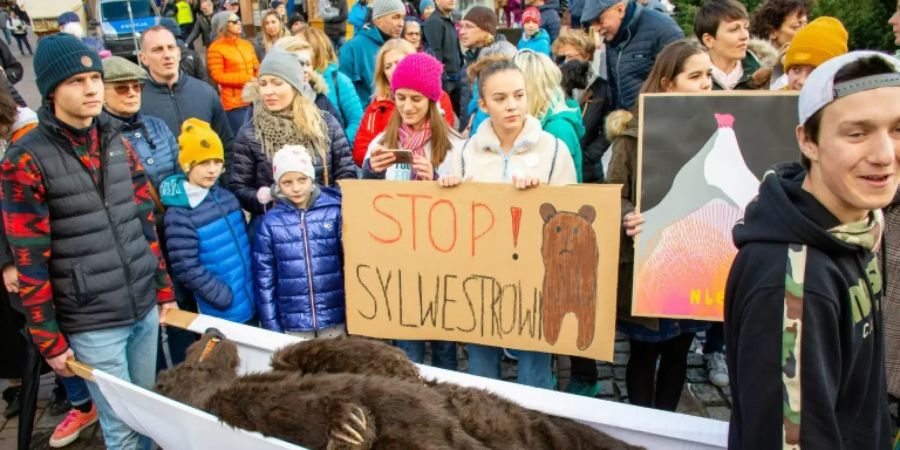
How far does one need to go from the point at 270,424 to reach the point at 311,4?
15843mm

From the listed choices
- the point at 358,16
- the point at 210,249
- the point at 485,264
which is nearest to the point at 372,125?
the point at 210,249

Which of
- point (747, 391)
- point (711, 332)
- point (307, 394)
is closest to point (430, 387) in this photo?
point (307, 394)

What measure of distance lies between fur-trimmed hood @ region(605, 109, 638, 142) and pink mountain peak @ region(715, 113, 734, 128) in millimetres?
367

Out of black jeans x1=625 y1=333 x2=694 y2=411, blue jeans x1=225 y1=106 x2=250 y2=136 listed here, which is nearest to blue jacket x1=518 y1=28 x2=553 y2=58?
Answer: blue jeans x1=225 y1=106 x2=250 y2=136

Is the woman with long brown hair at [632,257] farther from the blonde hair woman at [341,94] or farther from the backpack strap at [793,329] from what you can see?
the blonde hair woman at [341,94]

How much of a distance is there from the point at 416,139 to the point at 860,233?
268 centimetres

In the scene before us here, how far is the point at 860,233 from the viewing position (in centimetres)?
159

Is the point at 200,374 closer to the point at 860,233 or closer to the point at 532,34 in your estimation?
the point at 860,233

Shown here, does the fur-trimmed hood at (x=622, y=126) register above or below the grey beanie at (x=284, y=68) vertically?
below

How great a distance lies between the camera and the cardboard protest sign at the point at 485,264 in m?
3.30

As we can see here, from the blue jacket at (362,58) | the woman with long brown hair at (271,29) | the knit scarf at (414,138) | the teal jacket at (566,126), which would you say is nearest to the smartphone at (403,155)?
the knit scarf at (414,138)

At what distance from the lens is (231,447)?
232 cm

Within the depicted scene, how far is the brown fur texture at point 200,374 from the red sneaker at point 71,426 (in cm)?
165

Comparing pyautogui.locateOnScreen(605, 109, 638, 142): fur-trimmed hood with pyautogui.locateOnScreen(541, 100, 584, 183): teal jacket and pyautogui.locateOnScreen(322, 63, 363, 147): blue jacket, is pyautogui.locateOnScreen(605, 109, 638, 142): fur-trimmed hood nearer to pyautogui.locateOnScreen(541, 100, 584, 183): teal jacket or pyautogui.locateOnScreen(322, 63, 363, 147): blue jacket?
pyautogui.locateOnScreen(541, 100, 584, 183): teal jacket
